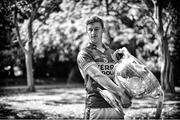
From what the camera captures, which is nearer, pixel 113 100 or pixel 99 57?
pixel 113 100

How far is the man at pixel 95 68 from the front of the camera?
212cm

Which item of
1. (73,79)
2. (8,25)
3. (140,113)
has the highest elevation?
(8,25)

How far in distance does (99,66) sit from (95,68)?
6.5 inches

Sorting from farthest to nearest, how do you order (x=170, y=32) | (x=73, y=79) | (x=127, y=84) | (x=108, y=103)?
(x=73, y=79) → (x=170, y=32) → (x=108, y=103) → (x=127, y=84)

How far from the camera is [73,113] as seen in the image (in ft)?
26.7

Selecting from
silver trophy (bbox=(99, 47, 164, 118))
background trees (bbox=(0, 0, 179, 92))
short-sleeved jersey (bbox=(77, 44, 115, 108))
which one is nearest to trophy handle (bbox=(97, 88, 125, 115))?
silver trophy (bbox=(99, 47, 164, 118))

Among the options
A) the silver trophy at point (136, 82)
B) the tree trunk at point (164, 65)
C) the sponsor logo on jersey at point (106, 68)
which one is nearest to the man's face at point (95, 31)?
the sponsor logo on jersey at point (106, 68)

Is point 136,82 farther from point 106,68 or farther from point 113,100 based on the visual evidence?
point 106,68

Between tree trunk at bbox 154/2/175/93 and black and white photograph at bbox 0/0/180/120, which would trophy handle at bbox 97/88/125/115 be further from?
tree trunk at bbox 154/2/175/93

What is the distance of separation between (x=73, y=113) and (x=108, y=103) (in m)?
6.15

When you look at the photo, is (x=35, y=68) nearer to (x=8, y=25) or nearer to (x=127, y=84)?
(x=8, y=25)

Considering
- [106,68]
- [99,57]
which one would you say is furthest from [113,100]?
[99,57]

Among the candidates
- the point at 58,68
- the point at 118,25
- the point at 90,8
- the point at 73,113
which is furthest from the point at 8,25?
the point at 58,68

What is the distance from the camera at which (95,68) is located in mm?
2057
